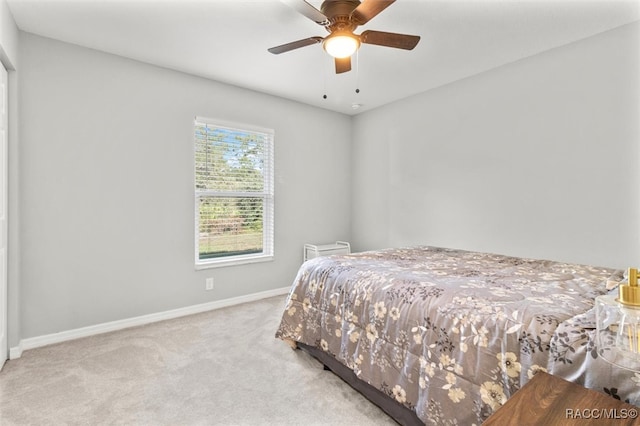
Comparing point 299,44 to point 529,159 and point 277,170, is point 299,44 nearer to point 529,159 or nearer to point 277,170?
point 277,170

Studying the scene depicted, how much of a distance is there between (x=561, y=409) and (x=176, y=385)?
6.74 feet

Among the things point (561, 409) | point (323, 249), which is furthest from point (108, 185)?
point (561, 409)

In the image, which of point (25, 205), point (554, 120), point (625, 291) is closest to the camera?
point (625, 291)

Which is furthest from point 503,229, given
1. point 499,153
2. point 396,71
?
point 396,71

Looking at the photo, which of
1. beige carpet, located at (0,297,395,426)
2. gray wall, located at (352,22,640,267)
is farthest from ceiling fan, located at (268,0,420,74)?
beige carpet, located at (0,297,395,426)

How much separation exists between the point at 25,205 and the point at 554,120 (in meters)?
4.46

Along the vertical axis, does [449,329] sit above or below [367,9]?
below

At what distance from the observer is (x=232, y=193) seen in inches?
145

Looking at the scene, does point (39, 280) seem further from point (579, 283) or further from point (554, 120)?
point (554, 120)

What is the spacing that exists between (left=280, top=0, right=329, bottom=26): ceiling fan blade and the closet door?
2.09m

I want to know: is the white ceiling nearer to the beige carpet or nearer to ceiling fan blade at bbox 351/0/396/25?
ceiling fan blade at bbox 351/0/396/25

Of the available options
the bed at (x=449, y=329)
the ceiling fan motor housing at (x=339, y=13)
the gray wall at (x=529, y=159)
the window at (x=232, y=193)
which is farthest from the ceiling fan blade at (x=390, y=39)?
the window at (x=232, y=193)

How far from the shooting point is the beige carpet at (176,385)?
1724 mm

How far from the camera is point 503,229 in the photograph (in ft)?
10.2
